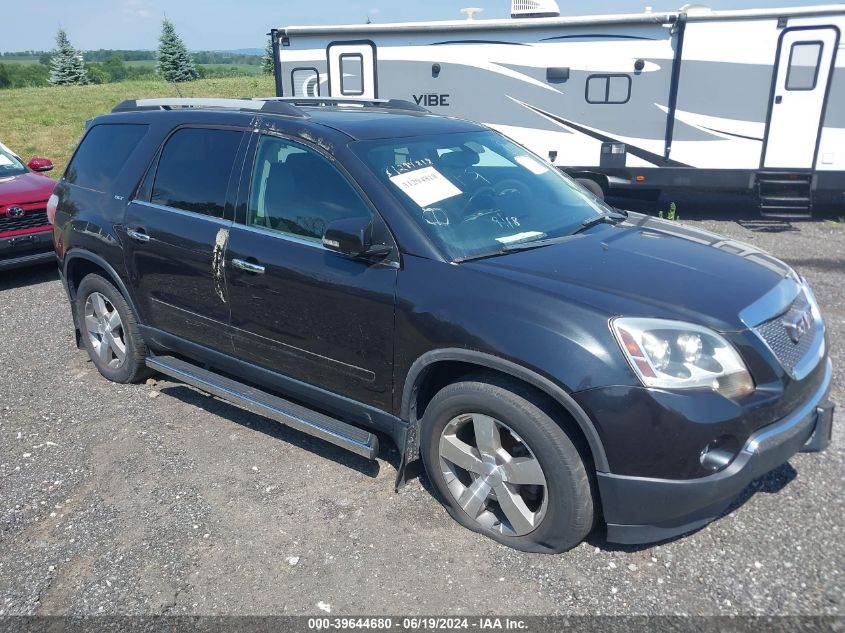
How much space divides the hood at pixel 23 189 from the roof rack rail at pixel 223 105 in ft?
10.3

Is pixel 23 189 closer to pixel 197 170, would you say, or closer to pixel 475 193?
pixel 197 170

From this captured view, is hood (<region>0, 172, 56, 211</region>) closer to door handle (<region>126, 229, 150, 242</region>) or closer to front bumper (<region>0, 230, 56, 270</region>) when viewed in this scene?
front bumper (<region>0, 230, 56, 270</region>)

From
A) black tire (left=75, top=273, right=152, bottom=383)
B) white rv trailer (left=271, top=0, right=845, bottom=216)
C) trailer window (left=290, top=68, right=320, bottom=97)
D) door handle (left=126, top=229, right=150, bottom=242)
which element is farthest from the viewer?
trailer window (left=290, top=68, right=320, bottom=97)

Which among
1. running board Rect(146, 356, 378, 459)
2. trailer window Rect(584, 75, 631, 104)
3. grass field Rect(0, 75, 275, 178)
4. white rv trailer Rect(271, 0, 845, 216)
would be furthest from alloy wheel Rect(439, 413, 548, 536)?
grass field Rect(0, 75, 275, 178)

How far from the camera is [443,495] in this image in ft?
10.9

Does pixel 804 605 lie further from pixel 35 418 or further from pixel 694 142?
pixel 694 142

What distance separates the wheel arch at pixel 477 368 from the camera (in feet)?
8.82

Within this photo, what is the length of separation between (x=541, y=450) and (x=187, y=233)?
2466 mm

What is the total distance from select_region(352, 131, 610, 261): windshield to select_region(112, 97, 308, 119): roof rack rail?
24.9 inches

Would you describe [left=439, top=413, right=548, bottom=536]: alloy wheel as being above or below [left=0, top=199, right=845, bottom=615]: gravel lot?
above

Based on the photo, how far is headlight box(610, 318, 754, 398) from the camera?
261 centimetres

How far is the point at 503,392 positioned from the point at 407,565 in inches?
35.7

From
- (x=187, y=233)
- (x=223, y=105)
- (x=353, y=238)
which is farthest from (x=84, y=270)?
(x=353, y=238)

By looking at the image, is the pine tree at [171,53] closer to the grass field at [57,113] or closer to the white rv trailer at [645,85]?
the grass field at [57,113]
